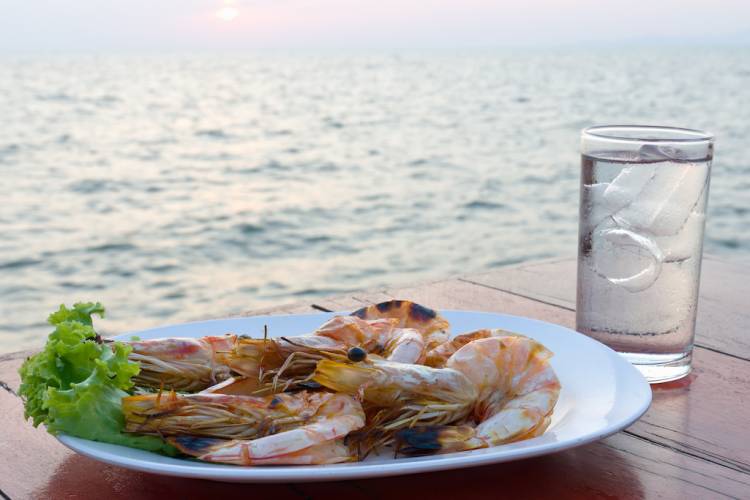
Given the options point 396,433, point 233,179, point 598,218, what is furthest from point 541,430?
point 233,179

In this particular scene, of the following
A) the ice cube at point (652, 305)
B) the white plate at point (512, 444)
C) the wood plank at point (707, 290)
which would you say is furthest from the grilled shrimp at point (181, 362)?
the wood plank at point (707, 290)

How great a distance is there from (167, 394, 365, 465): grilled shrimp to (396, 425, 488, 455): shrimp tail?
0.05m

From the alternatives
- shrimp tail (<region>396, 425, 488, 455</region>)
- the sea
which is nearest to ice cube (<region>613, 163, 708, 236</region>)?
shrimp tail (<region>396, 425, 488, 455</region>)

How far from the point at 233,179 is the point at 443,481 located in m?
11.9

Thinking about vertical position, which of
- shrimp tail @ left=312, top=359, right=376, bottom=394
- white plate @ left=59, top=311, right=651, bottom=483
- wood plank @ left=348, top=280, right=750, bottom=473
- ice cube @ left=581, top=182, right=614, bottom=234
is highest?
ice cube @ left=581, top=182, right=614, bottom=234

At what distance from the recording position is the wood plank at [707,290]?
1.48 meters

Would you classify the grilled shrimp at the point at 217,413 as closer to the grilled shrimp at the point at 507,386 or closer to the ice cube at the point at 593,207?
the grilled shrimp at the point at 507,386

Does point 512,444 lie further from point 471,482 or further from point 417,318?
point 417,318

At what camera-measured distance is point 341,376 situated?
98 centimetres

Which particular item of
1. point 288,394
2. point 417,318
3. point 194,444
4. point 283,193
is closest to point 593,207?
point 417,318

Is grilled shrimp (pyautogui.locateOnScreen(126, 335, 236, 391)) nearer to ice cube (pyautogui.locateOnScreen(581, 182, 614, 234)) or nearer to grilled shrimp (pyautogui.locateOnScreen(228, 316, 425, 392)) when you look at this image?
grilled shrimp (pyautogui.locateOnScreen(228, 316, 425, 392))

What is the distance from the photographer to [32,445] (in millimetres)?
1042

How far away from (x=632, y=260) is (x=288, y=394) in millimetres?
523

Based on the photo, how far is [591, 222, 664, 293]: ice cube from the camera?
119cm
